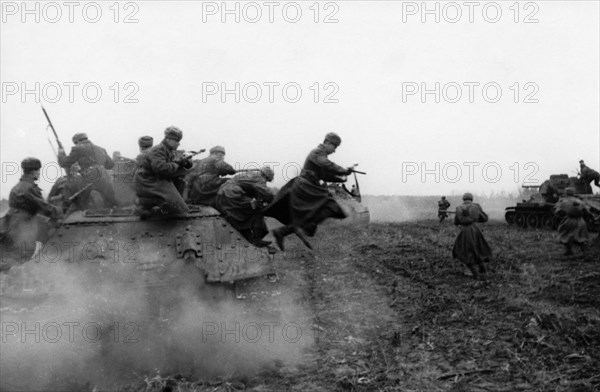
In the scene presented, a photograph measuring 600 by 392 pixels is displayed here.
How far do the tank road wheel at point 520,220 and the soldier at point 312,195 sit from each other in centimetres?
1722

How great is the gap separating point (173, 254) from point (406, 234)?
1526 cm

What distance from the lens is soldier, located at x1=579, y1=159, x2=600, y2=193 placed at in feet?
67.3

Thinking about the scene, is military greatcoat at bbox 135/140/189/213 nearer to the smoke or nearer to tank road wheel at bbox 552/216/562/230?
the smoke

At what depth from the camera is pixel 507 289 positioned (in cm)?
948

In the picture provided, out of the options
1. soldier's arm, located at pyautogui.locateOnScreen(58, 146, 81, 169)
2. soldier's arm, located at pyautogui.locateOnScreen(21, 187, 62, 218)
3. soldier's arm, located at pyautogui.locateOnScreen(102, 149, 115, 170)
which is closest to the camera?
soldier's arm, located at pyautogui.locateOnScreen(21, 187, 62, 218)

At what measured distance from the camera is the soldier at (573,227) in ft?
44.1

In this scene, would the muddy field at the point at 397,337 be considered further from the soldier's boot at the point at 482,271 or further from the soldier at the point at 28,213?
the soldier at the point at 28,213

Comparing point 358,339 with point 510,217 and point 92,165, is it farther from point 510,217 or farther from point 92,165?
point 510,217

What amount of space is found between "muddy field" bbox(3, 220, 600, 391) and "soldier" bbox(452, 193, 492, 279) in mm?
369

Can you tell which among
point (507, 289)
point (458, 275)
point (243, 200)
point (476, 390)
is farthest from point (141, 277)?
point (458, 275)

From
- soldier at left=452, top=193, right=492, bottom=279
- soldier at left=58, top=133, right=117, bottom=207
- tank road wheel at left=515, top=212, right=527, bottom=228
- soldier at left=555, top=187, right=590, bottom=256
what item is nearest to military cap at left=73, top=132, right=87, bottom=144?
soldier at left=58, top=133, right=117, bottom=207

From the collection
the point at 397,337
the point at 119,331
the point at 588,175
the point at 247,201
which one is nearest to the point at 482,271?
the point at 397,337

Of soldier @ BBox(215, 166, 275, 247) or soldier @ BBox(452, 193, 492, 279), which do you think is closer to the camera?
soldier @ BBox(215, 166, 275, 247)

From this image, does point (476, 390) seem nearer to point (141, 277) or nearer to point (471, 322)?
point (471, 322)
